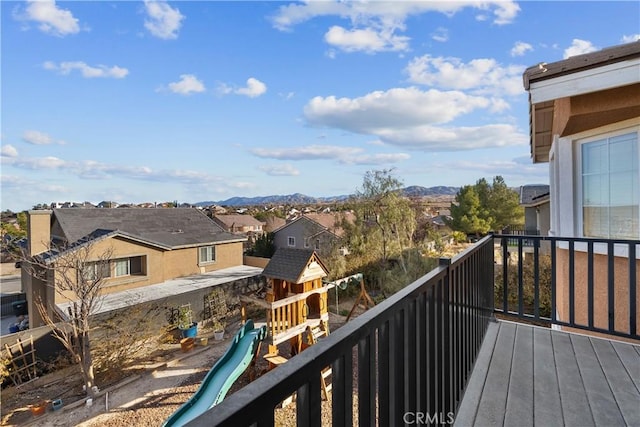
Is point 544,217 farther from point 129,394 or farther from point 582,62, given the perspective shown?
point 129,394

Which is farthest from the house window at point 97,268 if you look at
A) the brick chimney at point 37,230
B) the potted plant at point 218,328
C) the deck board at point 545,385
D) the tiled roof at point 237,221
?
the tiled roof at point 237,221

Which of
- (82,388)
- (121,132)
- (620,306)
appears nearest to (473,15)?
(620,306)

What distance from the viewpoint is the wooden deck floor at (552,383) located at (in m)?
1.90

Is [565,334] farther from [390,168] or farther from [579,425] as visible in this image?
[390,168]

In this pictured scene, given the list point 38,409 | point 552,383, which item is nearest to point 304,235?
point 38,409

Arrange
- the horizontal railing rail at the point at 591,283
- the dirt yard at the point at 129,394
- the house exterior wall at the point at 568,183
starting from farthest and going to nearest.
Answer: the dirt yard at the point at 129,394, the house exterior wall at the point at 568,183, the horizontal railing rail at the point at 591,283

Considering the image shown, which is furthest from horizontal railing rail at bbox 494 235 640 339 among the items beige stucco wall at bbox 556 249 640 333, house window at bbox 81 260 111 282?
house window at bbox 81 260 111 282

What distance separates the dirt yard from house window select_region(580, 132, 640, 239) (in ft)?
15.9

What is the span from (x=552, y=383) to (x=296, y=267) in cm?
647

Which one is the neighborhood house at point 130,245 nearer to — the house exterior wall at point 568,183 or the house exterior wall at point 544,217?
the house exterior wall at point 568,183

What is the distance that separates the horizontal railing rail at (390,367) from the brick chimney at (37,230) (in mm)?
16505

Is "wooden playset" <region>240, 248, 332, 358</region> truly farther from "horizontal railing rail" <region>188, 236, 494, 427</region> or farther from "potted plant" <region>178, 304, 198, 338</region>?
"horizontal railing rail" <region>188, 236, 494, 427</region>

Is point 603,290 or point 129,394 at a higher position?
point 603,290

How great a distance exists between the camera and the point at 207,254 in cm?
1680
